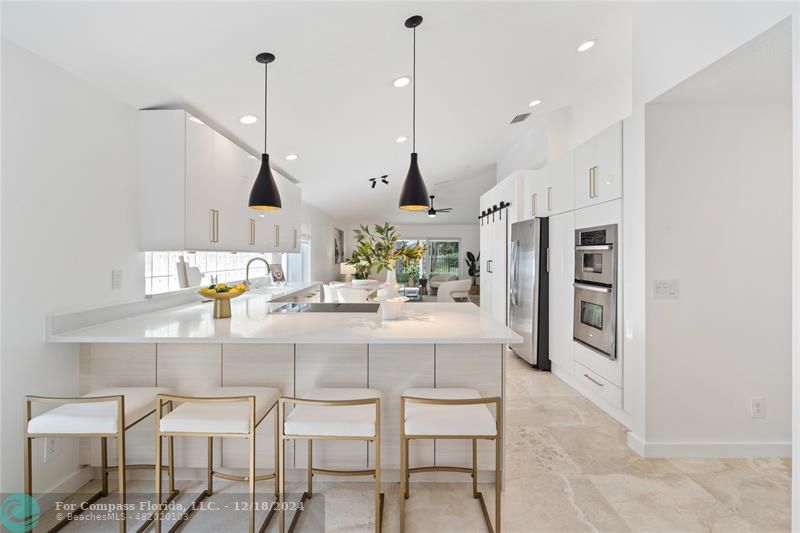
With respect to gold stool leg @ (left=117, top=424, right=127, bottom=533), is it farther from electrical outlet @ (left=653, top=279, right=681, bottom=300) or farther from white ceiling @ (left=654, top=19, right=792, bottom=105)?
white ceiling @ (left=654, top=19, right=792, bottom=105)

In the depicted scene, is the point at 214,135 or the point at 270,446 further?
the point at 214,135

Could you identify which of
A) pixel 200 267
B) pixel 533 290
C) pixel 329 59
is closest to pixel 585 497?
pixel 533 290

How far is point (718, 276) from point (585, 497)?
1.59 metres

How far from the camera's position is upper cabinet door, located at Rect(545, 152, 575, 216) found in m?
3.72

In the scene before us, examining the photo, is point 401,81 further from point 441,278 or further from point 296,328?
point 441,278

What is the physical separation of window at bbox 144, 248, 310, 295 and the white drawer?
132 inches

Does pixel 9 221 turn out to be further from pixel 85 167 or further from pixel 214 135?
pixel 214 135

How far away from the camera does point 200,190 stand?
2.71 m

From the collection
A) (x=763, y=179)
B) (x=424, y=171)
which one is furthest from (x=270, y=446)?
(x=424, y=171)

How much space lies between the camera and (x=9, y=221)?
176cm

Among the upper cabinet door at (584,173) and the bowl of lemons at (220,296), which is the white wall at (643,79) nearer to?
the upper cabinet door at (584,173)

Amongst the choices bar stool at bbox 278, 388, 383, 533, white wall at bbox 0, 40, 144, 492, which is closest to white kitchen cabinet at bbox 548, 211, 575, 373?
bar stool at bbox 278, 388, 383, 533

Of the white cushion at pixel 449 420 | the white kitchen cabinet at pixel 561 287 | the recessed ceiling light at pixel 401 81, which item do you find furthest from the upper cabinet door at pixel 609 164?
the white cushion at pixel 449 420

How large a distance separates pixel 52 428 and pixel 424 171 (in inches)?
229
